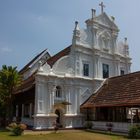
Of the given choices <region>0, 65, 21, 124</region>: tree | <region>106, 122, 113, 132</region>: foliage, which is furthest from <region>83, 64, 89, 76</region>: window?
<region>106, 122, 113, 132</region>: foliage

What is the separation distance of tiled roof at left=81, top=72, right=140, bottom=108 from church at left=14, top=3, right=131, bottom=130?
1567 mm

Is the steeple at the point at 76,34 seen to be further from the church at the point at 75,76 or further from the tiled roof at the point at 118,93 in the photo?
the tiled roof at the point at 118,93

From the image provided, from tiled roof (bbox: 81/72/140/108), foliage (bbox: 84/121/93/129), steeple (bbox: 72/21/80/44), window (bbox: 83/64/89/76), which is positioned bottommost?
foliage (bbox: 84/121/93/129)

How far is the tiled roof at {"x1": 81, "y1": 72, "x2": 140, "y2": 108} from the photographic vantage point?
27725 millimetres

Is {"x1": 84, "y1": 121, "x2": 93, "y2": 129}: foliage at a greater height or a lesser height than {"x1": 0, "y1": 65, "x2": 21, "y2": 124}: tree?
lesser

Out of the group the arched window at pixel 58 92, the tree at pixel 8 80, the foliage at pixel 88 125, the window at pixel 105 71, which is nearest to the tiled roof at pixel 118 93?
the window at pixel 105 71

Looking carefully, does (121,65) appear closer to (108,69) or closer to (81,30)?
(108,69)

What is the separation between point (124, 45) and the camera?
4075cm

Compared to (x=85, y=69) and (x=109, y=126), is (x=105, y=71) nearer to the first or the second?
(x=85, y=69)

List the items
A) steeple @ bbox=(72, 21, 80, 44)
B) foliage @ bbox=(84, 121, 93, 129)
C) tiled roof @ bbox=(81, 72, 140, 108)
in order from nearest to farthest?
tiled roof @ bbox=(81, 72, 140, 108)
foliage @ bbox=(84, 121, 93, 129)
steeple @ bbox=(72, 21, 80, 44)

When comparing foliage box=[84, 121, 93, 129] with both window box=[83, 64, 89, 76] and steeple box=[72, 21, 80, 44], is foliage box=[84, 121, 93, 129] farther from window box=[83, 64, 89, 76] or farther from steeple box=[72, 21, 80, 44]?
steeple box=[72, 21, 80, 44]

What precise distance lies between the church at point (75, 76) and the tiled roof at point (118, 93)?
1567mm

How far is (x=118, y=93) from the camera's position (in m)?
30.5

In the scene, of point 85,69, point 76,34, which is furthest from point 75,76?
point 76,34
